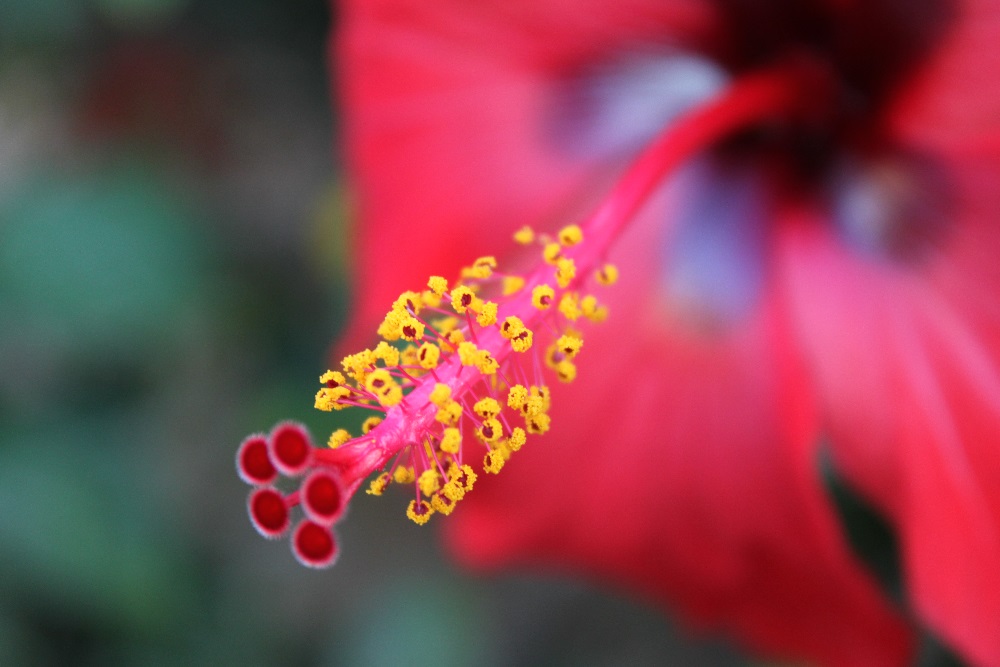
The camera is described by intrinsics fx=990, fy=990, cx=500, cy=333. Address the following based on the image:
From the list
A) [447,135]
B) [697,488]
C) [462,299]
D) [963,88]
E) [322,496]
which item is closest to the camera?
[322,496]

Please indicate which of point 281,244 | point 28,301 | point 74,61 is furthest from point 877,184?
point 74,61

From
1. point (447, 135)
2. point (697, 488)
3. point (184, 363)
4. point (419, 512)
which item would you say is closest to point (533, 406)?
point (419, 512)

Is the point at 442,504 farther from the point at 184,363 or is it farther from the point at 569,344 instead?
the point at 184,363

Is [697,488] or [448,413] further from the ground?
[697,488]

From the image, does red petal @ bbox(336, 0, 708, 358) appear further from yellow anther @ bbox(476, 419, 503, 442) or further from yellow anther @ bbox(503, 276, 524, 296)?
yellow anther @ bbox(476, 419, 503, 442)

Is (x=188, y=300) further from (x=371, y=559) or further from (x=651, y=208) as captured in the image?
(x=651, y=208)

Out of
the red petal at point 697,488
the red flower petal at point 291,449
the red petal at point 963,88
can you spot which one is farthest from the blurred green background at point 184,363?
the red petal at point 963,88

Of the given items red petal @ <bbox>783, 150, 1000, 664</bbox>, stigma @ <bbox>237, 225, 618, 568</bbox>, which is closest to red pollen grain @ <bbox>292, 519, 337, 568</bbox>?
stigma @ <bbox>237, 225, 618, 568</bbox>

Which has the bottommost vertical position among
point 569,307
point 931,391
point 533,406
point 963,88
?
point 533,406
